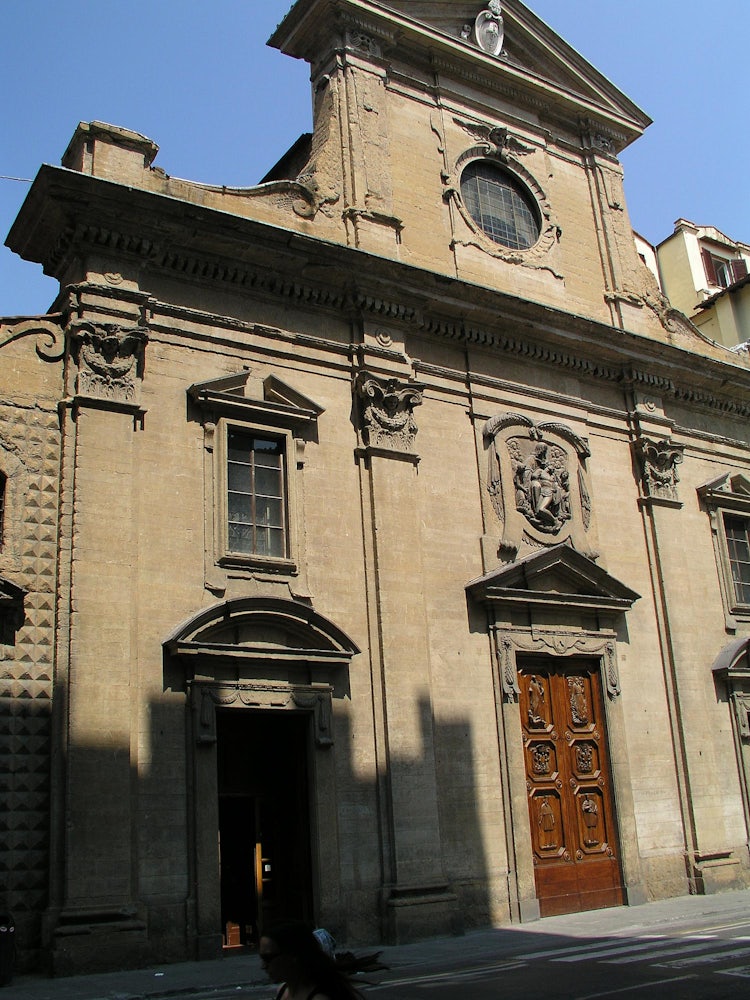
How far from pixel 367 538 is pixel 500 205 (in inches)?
328

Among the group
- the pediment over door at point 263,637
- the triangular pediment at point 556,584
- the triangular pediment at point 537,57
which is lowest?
the pediment over door at point 263,637

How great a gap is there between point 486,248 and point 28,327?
29.7 feet

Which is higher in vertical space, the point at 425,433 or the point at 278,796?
the point at 425,433

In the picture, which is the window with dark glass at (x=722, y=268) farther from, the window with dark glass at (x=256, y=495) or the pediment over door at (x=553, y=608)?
the window with dark glass at (x=256, y=495)

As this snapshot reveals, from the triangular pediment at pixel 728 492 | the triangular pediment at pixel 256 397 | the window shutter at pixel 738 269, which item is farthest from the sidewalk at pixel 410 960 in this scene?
the window shutter at pixel 738 269

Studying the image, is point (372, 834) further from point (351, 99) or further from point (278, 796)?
point (351, 99)

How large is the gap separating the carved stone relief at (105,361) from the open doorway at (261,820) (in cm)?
469

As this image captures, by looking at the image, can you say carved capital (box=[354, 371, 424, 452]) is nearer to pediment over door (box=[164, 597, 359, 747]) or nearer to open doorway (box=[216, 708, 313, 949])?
pediment over door (box=[164, 597, 359, 747])

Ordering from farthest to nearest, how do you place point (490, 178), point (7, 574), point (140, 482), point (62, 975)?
point (490, 178) < point (140, 482) < point (7, 574) < point (62, 975)

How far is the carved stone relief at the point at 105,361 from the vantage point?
14414 mm

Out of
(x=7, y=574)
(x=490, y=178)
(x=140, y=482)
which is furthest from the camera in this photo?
(x=490, y=178)

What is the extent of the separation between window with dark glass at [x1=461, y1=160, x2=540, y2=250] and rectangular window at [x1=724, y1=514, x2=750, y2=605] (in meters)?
7.31

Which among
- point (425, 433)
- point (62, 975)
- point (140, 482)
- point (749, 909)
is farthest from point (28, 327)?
point (749, 909)

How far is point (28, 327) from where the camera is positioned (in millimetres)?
14602
